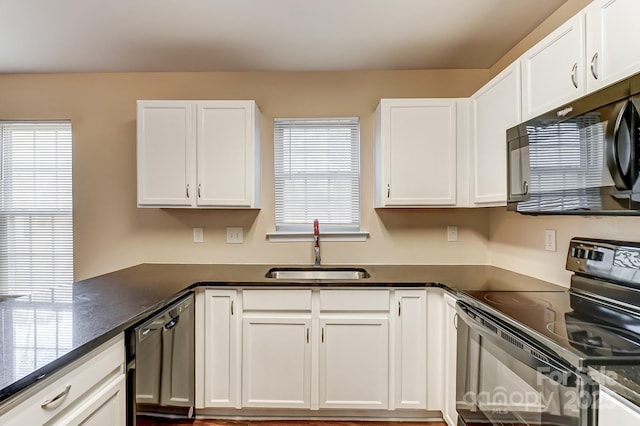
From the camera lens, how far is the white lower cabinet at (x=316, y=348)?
2.11 meters

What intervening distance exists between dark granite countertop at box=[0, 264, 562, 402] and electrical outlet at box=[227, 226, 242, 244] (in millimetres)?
204

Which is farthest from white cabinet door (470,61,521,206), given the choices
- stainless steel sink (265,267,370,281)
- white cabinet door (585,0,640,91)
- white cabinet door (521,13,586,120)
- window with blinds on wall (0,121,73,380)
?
window with blinds on wall (0,121,73,380)

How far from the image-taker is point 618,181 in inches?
43.8

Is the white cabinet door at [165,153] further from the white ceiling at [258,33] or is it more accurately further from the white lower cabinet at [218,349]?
the white lower cabinet at [218,349]

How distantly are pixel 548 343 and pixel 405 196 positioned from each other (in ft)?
4.74

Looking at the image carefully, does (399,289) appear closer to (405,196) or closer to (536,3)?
(405,196)

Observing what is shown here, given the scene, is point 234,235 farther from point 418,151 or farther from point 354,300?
point 418,151

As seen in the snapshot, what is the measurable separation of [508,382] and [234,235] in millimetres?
2036

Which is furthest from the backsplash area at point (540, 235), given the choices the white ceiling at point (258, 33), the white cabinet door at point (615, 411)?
the white ceiling at point (258, 33)

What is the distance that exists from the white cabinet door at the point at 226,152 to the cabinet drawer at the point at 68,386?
1.26 m

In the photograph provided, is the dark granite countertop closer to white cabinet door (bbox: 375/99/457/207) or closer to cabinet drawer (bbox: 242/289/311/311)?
cabinet drawer (bbox: 242/289/311/311)

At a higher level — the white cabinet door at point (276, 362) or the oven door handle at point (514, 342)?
the oven door handle at point (514, 342)

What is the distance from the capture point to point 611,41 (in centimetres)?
124

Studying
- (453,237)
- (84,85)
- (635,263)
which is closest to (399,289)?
(453,237)
